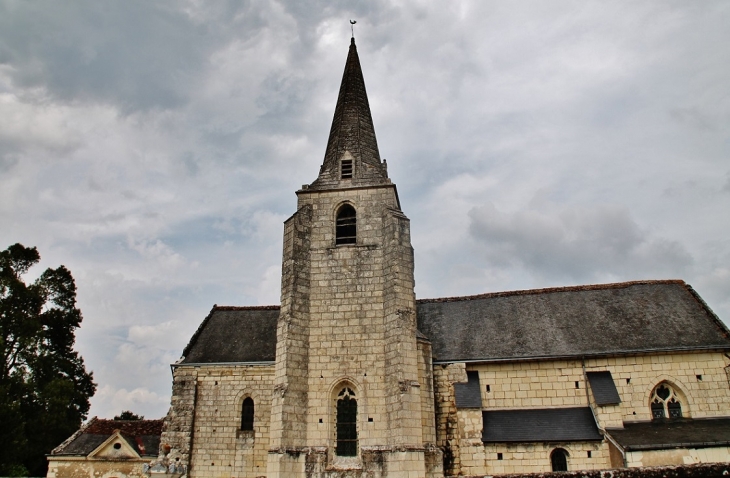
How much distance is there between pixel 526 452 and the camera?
16.3 m

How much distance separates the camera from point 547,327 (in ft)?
62.6

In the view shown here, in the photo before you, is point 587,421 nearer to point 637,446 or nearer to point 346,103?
point 637,446

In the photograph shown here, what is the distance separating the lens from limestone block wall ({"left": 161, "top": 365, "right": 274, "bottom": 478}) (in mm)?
18734

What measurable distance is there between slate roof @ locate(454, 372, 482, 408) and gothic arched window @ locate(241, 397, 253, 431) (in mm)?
7821

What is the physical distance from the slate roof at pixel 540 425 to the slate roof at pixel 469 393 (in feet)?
2.37

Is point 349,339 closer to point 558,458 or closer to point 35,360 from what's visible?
point 558,458

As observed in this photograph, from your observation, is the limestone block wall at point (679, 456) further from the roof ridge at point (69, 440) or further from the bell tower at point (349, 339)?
the roof ridge at point (69, 440)

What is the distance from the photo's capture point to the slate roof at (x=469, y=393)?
17.3 meters

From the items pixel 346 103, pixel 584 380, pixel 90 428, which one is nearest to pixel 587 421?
pixel 584 380

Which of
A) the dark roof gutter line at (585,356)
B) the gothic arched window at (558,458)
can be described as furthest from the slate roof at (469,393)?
the gothic arched window at (558,458)

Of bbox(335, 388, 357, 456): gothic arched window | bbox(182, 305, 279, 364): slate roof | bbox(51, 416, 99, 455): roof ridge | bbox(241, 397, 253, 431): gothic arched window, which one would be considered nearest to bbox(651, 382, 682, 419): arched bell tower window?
bbox(335, 388, 357, 456): gothic arched window

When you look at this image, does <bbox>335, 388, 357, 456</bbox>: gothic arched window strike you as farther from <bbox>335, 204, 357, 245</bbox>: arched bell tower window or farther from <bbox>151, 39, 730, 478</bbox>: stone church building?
<bbox>335, 204, 357, 245</bbox>: arched bell tower window

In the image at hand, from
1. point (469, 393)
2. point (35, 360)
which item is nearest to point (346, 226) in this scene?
point (469, 393)

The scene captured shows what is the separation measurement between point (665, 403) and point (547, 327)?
4.37 metres
